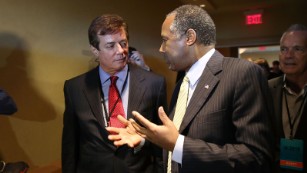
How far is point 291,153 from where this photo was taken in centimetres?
156

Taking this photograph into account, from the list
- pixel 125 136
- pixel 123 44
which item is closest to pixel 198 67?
pixel 125 136

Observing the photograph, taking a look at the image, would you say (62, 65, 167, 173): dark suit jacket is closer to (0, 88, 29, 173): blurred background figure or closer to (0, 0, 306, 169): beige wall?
(0, 88, 29, 173): blurred background figure

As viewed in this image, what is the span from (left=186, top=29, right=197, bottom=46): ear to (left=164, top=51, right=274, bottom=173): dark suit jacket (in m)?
0.13

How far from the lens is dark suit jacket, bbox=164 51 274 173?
3.09ft

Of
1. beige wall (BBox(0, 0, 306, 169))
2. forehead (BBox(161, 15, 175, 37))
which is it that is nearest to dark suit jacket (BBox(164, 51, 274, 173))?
forehead (BBox(161, 15, 175, 37))

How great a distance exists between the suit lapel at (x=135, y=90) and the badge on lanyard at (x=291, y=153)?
2.72ft

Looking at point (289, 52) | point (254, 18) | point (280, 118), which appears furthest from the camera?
point (254, 18)

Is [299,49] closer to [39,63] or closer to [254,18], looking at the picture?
[39,63]

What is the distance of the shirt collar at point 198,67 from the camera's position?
1.13 metres

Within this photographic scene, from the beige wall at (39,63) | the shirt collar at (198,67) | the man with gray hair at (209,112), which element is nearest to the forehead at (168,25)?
the man with gray hair at (209,112)

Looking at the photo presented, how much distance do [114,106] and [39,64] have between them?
95 centimetres

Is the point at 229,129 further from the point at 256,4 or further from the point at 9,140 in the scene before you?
the point at 256,4

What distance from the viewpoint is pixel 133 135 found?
3.91 ft

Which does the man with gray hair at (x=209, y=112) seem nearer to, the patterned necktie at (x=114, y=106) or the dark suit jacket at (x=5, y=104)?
the patterned necktie at (x=114, y=106)
